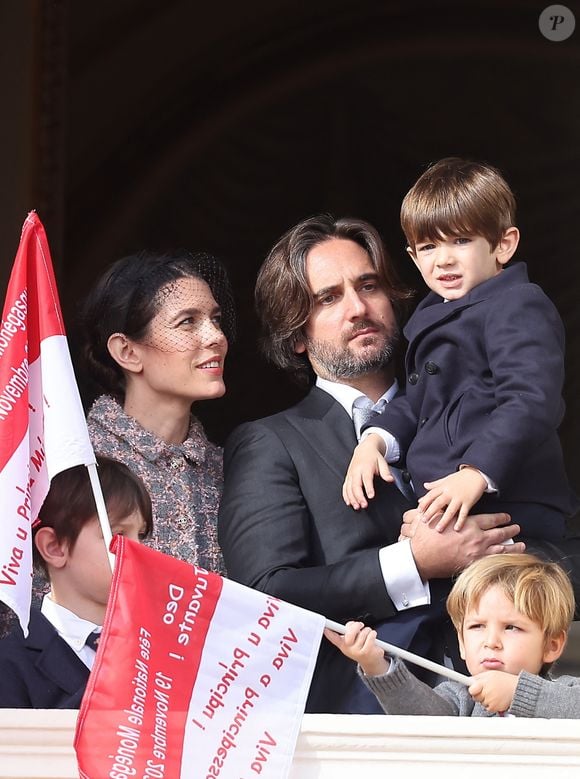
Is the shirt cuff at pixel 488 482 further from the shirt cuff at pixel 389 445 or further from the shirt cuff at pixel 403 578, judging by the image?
the shirt cuff at pixel 389 445

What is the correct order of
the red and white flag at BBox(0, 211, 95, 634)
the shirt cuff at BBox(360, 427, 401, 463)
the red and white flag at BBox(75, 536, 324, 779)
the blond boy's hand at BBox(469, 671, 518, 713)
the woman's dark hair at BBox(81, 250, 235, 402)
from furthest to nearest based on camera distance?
the woman's dark hair at BBox(81, 250, 235, 402) < the shirt cuff at BBox(360, 427, 401, 463) < the red and white flag at BBox(0, 211, 95, 634) < the blond boy's hand at BBox(469, 671, 518, 713) < the red and white flag at BBox(75, 536, 324, 779)

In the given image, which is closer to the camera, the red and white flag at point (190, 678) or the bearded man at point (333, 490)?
the red and white flag at point (190, 678)

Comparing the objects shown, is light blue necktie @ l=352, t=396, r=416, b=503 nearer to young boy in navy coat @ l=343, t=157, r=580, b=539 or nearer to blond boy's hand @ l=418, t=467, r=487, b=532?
young boy in navy coat @ l=343, t=157, r=580, b=539

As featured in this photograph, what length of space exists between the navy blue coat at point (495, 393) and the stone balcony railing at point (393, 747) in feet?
1.85

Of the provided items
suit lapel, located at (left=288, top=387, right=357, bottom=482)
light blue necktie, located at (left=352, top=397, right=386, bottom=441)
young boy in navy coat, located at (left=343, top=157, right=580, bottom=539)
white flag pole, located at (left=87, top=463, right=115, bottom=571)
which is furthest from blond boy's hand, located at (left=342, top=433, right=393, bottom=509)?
white flag pole, located at (left=87, top=463, right=115, bottom=571)

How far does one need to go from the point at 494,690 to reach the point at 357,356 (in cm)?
113

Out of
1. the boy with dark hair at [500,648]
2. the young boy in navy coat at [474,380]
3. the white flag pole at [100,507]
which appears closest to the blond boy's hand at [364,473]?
the young boy in navy coat at [474,380]

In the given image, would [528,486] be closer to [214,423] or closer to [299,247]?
[299,247]

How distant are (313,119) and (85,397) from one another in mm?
2486

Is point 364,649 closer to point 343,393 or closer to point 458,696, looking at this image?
point 458,696

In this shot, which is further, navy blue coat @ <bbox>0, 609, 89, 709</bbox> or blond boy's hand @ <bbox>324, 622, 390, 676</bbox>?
navy blue coat @ <bbox>0, 609, 89, 709</bbox>

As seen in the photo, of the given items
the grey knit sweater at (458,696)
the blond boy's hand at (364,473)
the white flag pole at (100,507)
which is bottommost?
the grey knit sweater at (458,696)

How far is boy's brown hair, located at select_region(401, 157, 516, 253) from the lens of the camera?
356 centimetres

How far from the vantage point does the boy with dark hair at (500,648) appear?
300 centimetres
